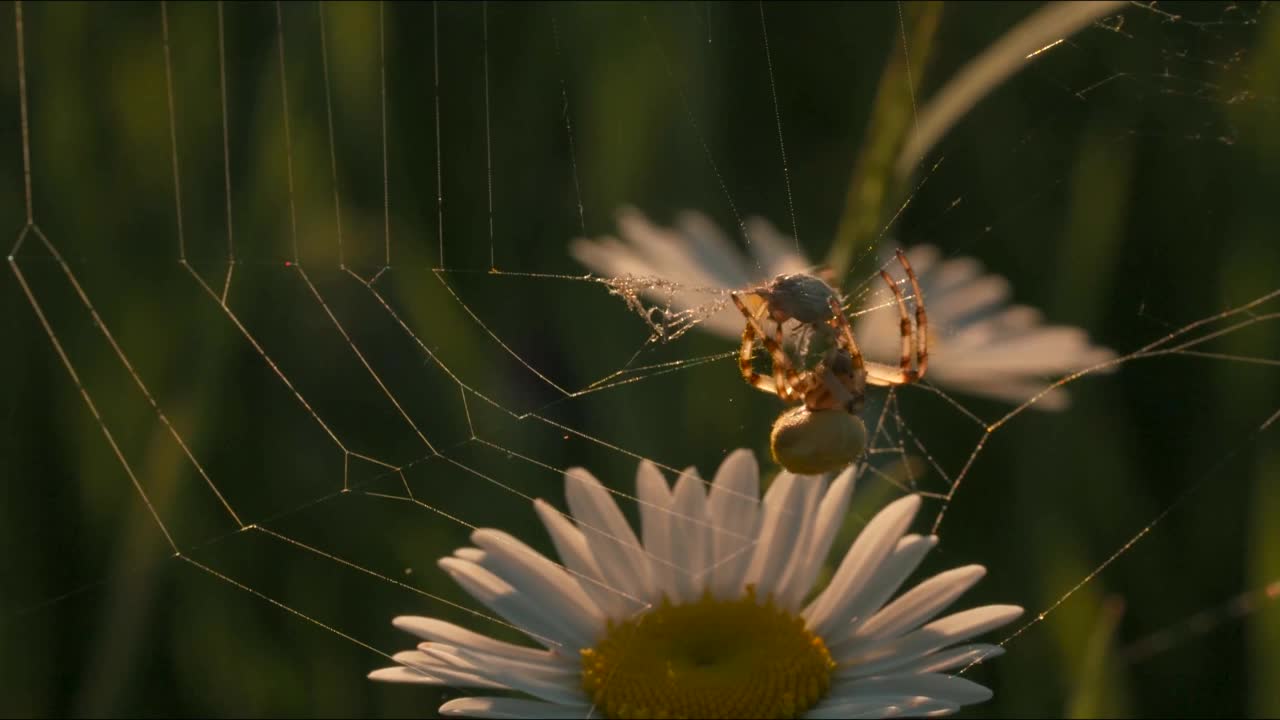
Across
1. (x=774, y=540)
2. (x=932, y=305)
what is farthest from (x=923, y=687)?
(x=932, y=305)

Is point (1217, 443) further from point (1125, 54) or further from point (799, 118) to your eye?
point (799, 118)

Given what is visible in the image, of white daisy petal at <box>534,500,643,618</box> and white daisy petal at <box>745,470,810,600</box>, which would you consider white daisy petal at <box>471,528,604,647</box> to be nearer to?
white daisy petal at <box>534,500,643,618</box>

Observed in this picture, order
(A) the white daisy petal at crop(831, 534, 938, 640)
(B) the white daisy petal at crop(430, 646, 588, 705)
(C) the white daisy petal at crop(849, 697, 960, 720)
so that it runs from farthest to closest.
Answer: (A) the white daisy petal at crop(831, 534, 938, 640) → (B) the white daisy petal at crop(430, 646, 588, 705) → (C) the white daisy petal at crop(849, 697, 960, 720)

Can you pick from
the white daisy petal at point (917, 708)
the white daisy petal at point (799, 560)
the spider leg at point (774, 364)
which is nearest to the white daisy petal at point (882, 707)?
the white daisy petal at point (917, 708)

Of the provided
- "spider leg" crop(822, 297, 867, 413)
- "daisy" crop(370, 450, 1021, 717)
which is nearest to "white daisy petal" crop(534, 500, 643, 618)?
"daisy" crop(370, 450, 1021, 717)

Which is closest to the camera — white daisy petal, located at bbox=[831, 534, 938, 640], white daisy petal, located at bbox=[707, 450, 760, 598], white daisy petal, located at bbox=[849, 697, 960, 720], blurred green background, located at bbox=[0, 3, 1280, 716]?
white daisy petal, located at bbox=[849, 697, 960, 720]

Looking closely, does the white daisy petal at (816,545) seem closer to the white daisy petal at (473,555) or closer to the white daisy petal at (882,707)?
the white daisy petal at (882,707)

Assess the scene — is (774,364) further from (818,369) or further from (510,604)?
(510,604)

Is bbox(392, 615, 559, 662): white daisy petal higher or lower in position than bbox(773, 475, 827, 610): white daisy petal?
lower
